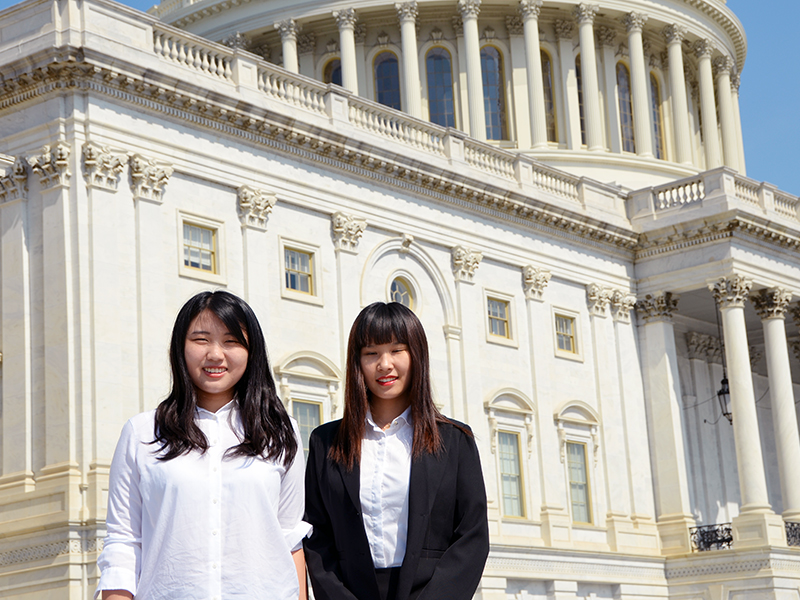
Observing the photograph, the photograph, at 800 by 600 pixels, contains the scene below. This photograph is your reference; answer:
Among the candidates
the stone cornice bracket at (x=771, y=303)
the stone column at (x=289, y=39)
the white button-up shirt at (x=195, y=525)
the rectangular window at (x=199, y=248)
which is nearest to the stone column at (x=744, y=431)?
the stone cornice bracket at (x=771, y=303)

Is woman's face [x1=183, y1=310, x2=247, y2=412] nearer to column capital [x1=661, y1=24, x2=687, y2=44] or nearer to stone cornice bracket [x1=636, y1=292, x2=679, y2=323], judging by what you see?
stone cornice bracket [x1=636, y1=292, x2=679, y2=323]

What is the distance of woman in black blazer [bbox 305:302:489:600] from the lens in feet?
19.1

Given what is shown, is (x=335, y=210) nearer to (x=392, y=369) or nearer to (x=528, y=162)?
(x=528, y=162)

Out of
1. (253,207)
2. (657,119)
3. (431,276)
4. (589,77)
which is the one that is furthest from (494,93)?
(253,207)

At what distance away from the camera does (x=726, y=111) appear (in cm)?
5622

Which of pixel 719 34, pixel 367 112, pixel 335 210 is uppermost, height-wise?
pixel 719 34

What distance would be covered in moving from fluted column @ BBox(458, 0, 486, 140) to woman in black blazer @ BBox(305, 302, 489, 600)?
41979mm

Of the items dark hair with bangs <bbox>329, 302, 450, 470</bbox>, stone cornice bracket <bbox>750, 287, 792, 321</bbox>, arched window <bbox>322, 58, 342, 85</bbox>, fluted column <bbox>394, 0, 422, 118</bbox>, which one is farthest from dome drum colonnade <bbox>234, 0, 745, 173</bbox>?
dark hair with bangs <bbox>329, 302, 450, 470</bbox>

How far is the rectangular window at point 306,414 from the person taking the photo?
87.9 feet

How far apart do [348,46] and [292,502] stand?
44.2 m

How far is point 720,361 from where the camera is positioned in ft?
134

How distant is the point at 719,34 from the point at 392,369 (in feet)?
174

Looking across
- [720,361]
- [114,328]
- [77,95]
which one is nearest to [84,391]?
[114,328]

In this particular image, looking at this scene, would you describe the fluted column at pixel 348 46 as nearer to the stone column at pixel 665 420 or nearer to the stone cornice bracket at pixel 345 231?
the stone column at pixel 665 420
